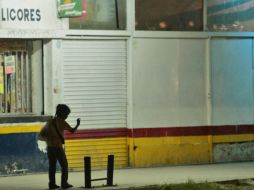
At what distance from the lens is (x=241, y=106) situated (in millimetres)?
16859

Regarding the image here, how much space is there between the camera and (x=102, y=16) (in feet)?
51.3

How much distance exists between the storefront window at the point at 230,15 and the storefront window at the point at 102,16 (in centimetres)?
223

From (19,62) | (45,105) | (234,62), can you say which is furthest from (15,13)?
(234,62)

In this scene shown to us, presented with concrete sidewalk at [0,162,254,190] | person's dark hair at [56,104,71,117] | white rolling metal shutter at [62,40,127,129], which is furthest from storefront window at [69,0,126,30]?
person's dark hair at [56,104,71,117]

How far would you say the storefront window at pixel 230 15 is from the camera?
16.7 m

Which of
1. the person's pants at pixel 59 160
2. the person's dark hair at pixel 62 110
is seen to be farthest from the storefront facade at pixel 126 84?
the person's dark hair at pixel 62 110

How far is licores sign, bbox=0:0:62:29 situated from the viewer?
1451 centimetres

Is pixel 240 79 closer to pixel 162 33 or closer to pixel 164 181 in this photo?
pixel 162 33

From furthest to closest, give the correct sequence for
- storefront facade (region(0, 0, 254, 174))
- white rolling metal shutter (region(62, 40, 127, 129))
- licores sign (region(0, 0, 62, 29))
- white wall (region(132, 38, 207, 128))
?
white wall (region(132, 38, 207, 128)) → white rolling metal shutter (region(62, 40, 127, 129)) → storefront facade (region(0, 0, 254, 174)) → licores sign (region(0, 0, 62, 29))

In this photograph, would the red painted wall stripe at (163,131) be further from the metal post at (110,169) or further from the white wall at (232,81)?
the metal post at (110,169)

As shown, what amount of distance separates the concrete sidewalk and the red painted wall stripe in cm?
78

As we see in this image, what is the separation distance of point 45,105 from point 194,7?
4257 mm

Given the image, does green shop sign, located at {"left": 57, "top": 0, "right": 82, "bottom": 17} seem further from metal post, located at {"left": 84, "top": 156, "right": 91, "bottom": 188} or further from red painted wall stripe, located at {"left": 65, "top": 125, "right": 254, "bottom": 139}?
metal post, located at {"left": 84, "top": 156, "right": 91, "bottom": 188}

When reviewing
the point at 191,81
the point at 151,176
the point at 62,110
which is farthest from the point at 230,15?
the point at 62,110
